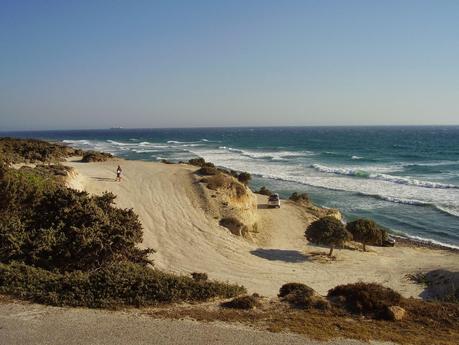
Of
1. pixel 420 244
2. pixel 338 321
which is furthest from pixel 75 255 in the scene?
pixel 420 244

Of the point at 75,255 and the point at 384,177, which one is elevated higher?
the point at 75,255

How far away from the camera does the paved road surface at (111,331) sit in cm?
962

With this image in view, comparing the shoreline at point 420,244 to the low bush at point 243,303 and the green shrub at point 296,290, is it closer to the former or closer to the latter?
the green shrub at point 296,290

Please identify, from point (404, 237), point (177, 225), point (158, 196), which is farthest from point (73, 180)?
point (404, 237)

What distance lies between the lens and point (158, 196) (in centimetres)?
3041

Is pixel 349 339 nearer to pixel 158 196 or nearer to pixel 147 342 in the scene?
pixel 147 342

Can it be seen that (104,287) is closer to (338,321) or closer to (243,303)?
(243,303)

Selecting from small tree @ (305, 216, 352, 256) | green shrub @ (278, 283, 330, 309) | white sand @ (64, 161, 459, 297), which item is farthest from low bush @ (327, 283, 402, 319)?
small tree @ (305, 216, 352, 256)

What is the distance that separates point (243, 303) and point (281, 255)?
11.8 metres

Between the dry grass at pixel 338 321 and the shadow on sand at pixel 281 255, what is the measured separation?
1027 centimetres

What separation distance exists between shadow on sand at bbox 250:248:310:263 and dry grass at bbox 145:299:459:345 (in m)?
10.3

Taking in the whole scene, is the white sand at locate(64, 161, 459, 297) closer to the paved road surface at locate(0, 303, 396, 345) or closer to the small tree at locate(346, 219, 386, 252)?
the small tree at locate(346, 219, 386, 252)

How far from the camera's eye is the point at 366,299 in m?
12.3

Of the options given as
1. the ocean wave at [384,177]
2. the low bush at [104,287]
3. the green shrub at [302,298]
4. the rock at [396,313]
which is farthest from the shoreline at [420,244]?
the ocean wave at [384,177]
